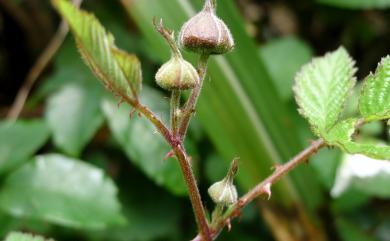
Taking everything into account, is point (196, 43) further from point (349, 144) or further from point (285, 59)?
point (285, 59)

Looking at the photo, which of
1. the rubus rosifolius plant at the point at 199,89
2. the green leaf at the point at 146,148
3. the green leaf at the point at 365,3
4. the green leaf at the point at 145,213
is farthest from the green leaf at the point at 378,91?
the green leaf at the point at 145,213

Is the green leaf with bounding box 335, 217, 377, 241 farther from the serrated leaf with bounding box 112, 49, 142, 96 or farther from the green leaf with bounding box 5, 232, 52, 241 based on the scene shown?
the serrated leaf with bounding box 112, 49, 142, 96

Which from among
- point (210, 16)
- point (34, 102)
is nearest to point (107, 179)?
point (34, 102)

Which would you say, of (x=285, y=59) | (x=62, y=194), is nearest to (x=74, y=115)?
(x=62, y=194)

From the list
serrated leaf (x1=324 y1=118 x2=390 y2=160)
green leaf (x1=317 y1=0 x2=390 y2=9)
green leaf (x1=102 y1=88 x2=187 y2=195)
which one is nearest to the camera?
serrated leaf (x1=324 y1=118 x2=390 y2=160)

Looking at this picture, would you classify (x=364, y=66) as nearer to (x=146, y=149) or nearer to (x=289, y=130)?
(x=289, y=130)

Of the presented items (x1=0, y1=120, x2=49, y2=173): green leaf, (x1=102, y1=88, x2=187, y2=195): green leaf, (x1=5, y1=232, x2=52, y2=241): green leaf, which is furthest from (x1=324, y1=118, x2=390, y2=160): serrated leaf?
(x1=0, y1=120, x2=49, y2=173): green leaf
